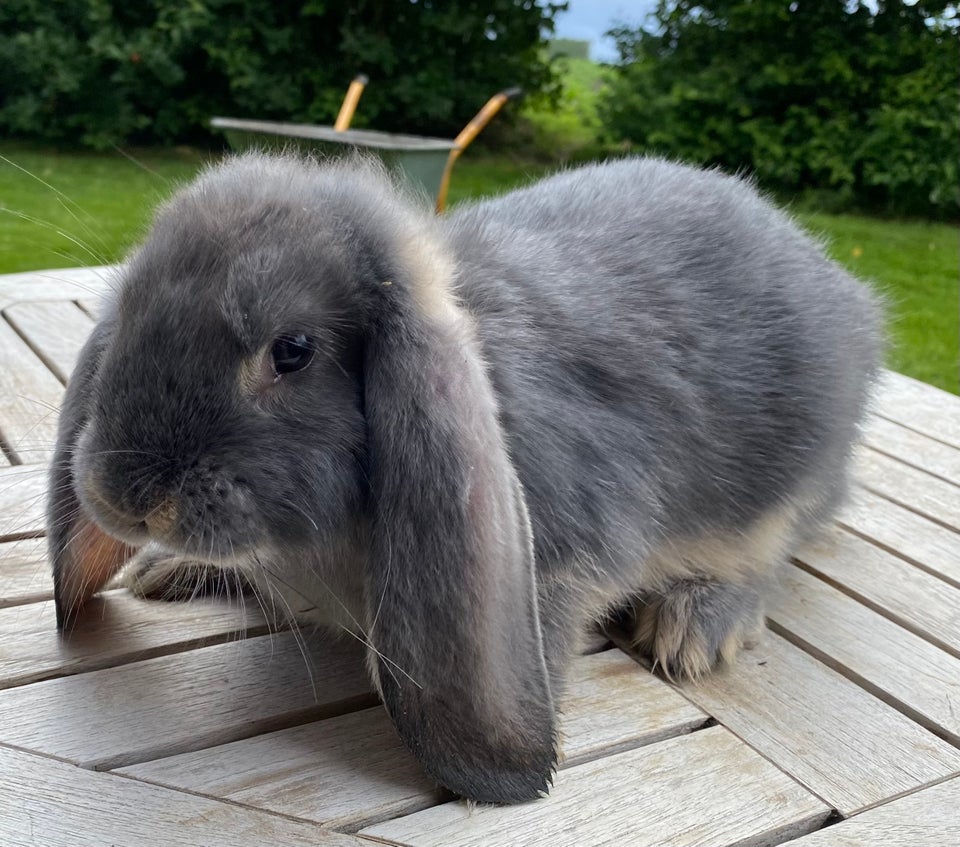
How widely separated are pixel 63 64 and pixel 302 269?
7.72m

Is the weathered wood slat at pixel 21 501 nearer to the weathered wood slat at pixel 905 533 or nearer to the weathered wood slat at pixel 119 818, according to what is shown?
the weathered wood slat at pixel 119 818

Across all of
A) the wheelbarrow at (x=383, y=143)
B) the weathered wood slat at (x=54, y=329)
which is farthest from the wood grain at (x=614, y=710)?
the wheelbarrow at (x=383, y=143)

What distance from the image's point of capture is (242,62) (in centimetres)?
809

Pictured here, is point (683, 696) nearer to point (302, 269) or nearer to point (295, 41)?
point (302, 269)

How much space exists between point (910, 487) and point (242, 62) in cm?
706

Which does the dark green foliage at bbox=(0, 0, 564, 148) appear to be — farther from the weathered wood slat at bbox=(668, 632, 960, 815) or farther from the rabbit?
the weathered wood slat at bbox=(668, 632, 960, 815)

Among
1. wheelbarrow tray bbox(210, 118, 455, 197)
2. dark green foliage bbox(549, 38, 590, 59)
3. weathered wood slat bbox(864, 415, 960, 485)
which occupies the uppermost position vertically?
dark green foliage bbox(549, 38, 590, 59)

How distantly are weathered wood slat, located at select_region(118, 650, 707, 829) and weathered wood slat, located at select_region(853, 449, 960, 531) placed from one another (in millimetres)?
933

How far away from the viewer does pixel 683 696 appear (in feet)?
5.24

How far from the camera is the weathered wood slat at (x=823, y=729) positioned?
4.60ft

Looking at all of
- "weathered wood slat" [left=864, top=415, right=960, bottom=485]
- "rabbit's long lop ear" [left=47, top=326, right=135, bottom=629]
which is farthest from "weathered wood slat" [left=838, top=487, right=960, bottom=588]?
"rabbit's long lop ear" [left=47, top=326, right=135, bottom=629]

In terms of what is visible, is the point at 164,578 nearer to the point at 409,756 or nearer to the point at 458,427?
the point at 409,756

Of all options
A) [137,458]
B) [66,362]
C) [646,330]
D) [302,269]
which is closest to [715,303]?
[646,330]

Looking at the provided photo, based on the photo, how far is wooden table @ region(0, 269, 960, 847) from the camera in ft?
4.18
